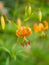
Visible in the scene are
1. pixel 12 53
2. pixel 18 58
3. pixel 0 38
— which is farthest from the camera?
pixel 0 38

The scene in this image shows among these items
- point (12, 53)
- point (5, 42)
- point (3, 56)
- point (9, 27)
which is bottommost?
point (12, 53)

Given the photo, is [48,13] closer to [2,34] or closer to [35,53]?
[35,53]

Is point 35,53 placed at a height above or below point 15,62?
above

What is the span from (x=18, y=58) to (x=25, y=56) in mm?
95

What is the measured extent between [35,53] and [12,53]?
0.61 m

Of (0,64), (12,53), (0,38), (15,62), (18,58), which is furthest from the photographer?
(0,38)

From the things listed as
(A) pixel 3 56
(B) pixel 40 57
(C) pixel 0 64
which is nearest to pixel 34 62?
(B) pixel 40 57

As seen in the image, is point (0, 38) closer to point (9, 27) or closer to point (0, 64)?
point (9, 27)

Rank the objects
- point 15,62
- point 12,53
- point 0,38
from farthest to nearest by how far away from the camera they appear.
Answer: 1. point 0,38
2. point 15,62
3. point 12,53

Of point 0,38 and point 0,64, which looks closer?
point 0,64

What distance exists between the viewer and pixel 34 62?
2.69m

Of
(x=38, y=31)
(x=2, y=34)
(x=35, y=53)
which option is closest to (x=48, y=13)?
(x=38, y=31)

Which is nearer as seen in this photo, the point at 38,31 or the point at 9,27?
the point at 38,31

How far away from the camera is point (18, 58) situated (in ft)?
8.50
